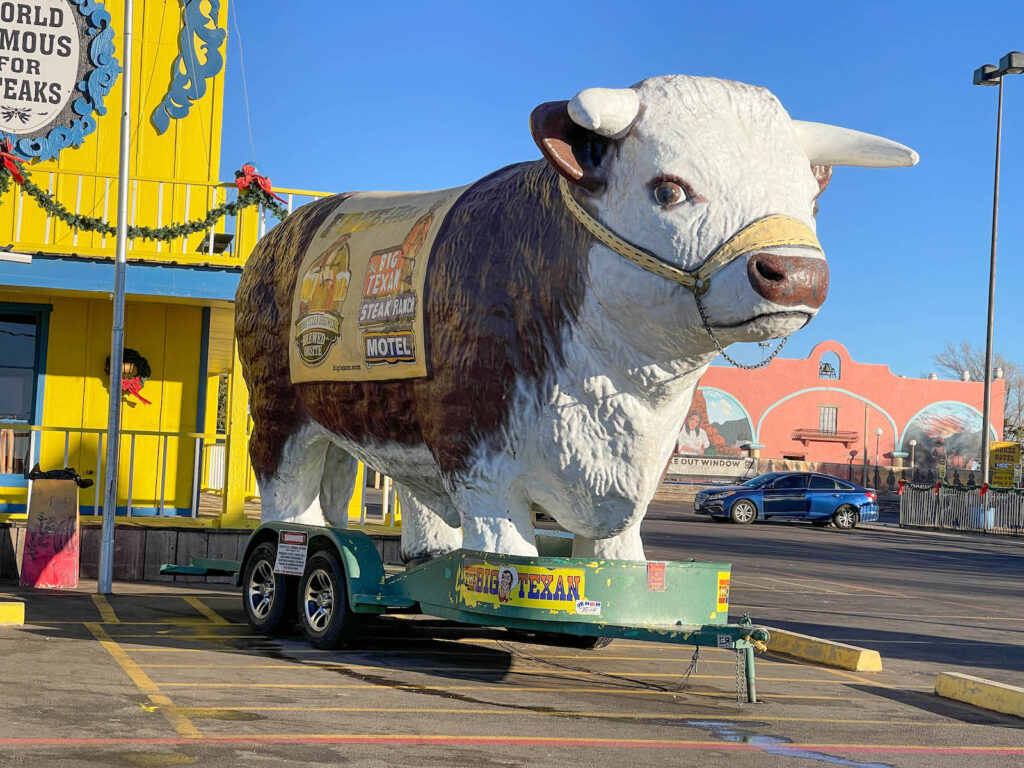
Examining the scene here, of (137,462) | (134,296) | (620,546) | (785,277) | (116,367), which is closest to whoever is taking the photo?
(785,277)

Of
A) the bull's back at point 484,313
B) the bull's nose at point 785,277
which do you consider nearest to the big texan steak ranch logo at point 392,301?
the bull's back at point 484,313

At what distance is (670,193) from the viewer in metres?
6.24

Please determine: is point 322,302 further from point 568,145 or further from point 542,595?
point 542,595

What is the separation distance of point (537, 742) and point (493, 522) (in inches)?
63.8

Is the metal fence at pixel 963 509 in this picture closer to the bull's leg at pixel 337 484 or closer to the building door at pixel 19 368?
the building door at pixel 19 368

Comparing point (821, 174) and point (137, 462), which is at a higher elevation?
point (821, 174)

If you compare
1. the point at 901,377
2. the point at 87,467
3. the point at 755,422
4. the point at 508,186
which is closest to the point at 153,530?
the point at 87,467

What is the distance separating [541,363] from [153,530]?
6.59m

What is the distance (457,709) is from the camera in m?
6.23

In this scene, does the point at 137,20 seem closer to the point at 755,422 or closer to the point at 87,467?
the point at 87,467

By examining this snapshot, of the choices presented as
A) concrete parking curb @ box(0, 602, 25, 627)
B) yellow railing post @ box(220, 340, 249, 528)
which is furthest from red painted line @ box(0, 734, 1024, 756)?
yellow railing post @ box(220, 340, 249, 528)

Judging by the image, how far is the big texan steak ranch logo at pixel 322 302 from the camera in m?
8.23

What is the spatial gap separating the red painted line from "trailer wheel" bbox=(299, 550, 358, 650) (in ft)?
7.37

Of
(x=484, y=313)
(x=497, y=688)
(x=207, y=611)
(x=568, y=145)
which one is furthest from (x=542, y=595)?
(x=207, y=611)
